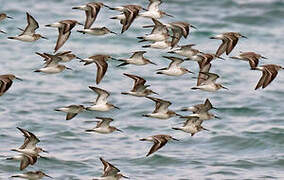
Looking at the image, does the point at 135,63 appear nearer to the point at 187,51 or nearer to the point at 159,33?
the point at 159,33

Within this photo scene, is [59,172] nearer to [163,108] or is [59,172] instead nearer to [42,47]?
[163,108]

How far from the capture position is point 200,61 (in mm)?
22578

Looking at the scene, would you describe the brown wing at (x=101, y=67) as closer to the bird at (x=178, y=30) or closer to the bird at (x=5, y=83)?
the bird at (x=5, y=83)

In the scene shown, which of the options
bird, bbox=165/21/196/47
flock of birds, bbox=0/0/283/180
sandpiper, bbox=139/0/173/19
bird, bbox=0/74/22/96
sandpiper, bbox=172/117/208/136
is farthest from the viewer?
sandpiper, bbox=139/0/173/19

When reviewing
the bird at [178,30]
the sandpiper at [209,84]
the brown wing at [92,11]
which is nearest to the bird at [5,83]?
the brown wing at [92,11]

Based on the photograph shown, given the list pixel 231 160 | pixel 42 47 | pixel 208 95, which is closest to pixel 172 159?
pixel 231 160

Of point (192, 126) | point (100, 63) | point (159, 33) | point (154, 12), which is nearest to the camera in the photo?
point (100, 63)

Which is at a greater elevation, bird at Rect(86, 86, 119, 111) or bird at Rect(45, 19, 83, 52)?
bird at Rect(45, 19, 83, 52)

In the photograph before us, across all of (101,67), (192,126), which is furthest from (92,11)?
(192,126)

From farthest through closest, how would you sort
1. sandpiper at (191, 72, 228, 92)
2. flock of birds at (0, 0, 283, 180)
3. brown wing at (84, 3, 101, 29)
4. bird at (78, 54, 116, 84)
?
sandpiper at (191, 72, 228, 92), brown wing at (84, 3, 101, 29), flock of birds at (0, 0, 283, 180), bird at (78, 54, 116, 84)

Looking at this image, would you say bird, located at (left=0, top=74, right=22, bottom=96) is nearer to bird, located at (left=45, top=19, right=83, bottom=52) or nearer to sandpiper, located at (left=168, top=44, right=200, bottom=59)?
bird, located at (left=45, top=19, right=83, bottom=52)

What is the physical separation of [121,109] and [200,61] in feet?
33.6

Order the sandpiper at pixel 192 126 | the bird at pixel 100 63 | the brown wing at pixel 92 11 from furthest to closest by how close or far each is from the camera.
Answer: the sandpiper at pixel 192 126 → the brown wing at pixel 92 11 → the bird at pixel 100 63

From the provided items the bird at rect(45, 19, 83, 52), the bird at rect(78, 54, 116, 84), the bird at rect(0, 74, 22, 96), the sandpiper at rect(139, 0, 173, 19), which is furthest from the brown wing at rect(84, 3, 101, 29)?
the bird at rect(0, 74, 22, 96)
